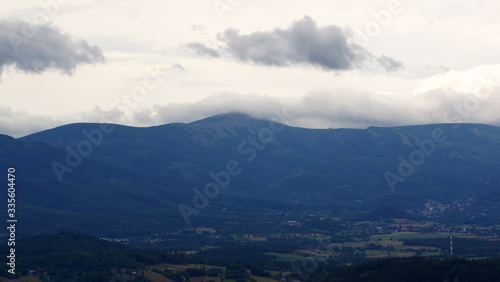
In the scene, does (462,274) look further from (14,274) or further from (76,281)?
(14,274)

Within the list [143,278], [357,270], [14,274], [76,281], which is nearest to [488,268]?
[357,270]

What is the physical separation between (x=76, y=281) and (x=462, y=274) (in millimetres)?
107650

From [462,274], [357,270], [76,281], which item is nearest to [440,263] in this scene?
[462,274]

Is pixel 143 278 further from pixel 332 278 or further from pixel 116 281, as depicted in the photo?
pixel 332 278

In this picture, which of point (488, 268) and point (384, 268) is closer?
point (488, 268)

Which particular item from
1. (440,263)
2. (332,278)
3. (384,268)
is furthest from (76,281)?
(440,263)

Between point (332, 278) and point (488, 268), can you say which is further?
point (332, 278)

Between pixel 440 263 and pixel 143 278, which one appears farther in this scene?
pixel 143 278

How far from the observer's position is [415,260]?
197m

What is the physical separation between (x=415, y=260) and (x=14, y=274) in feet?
376

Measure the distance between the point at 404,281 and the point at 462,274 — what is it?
14.7 meters

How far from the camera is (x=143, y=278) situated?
19962 centimetres

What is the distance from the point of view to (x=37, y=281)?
192 meters

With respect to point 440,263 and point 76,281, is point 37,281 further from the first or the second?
point 440,263
